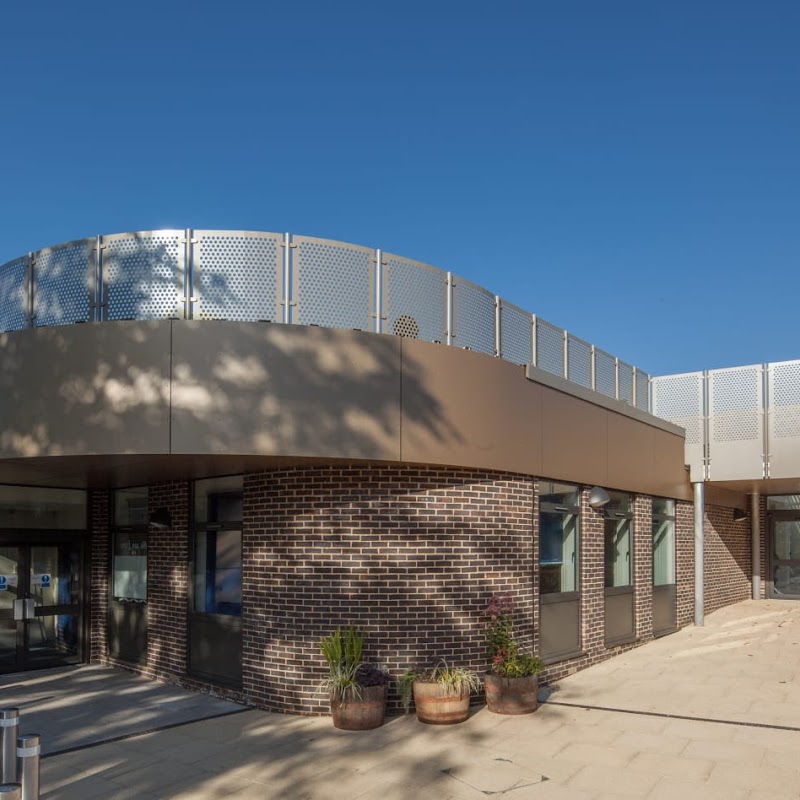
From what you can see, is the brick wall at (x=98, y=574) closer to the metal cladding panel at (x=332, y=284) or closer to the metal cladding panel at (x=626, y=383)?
the metal cladding panel at (x=332, y=284)

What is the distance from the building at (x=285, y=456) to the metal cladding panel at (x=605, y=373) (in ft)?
3.68

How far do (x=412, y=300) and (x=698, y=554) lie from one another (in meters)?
9.96

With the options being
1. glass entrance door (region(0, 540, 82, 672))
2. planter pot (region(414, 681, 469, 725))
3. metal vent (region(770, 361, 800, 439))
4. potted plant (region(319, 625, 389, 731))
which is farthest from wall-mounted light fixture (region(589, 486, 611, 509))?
glass entrance door (region(0, 540, 82, 672))

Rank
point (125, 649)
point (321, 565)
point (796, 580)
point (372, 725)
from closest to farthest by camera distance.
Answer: point (372, 725) → point (321, 565) → point (125, 649) → point (796, 580)

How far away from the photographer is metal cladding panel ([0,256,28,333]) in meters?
9.84

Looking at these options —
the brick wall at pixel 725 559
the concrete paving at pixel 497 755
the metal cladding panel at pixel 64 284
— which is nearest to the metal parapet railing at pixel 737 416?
the brick wall at pixel 725 559

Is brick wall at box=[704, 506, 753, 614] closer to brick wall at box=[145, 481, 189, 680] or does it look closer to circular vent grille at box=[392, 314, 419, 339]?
circular vent grille at box=[392, 314, 419, 339]

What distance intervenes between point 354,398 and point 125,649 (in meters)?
6.27

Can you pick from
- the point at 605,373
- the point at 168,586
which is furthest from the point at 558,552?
the point at 168,586

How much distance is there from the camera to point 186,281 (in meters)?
9.00

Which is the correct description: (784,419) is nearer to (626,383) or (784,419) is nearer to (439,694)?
(626,383)

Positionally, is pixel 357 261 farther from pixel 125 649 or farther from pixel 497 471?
pixel 125 649

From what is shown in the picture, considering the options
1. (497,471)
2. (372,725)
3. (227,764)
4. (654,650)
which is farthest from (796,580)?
(227,764)

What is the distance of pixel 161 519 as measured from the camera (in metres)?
11.6
